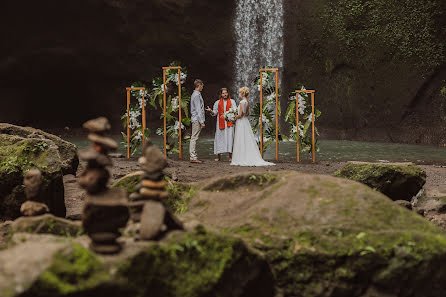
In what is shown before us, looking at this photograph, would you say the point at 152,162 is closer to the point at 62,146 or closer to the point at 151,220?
the point at 151,220

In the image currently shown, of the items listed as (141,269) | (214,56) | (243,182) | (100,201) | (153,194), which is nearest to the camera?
(141,269)

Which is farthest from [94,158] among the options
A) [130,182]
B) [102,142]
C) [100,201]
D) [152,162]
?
[130,182]

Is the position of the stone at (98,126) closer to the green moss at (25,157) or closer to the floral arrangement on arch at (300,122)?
the green moss at (25,157)

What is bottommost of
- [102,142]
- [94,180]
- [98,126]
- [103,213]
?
[103,213]

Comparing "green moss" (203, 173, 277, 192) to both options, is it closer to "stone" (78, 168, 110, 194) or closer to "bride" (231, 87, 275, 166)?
"stone" (78, 168, 110, 194)

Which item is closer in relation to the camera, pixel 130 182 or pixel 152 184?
pixel 152 184

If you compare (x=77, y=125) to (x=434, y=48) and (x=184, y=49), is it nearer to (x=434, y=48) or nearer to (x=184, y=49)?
(x=184, y=49)

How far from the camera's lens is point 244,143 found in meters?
12.8

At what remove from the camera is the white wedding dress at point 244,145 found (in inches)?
497

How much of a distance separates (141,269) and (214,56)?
2416 cm

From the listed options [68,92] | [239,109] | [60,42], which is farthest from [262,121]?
[68,92]

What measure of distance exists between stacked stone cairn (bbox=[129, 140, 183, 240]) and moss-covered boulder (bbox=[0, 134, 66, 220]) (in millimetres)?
3605

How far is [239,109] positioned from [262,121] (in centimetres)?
109

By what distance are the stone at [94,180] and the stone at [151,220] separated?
0.33 meters
